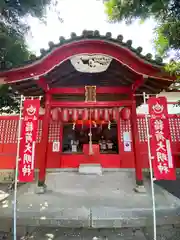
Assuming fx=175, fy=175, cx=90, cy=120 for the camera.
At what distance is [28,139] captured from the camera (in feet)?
13.7

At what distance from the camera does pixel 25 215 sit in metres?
3.79

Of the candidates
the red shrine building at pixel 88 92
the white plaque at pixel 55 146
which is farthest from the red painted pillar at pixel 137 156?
the white plaque at pixel 55 146

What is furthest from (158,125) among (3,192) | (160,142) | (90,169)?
(3,192)

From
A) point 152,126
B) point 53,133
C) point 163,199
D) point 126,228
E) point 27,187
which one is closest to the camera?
point 126,228

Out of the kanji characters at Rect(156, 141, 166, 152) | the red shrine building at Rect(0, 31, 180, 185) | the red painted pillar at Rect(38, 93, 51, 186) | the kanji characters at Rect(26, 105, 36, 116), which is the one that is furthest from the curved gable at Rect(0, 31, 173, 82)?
the kanji characters at Rect(156, 141, 166, 152)

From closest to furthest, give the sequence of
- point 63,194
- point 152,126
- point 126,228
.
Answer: point 126,228
point 152,126
point 63,194

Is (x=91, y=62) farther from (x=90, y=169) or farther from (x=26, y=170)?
(x=90, y=169)

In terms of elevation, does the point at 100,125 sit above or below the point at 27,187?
above

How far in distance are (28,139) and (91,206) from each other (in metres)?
2.23

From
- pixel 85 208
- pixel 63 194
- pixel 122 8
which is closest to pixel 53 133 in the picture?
pixel 63 194

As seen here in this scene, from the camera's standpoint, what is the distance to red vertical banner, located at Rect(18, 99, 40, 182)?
4090 millimetres

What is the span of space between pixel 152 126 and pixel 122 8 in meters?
3.41

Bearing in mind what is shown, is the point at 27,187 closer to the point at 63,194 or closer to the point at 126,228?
the point at 63,194

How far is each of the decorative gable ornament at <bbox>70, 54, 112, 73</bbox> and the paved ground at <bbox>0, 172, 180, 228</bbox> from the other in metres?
3.59
